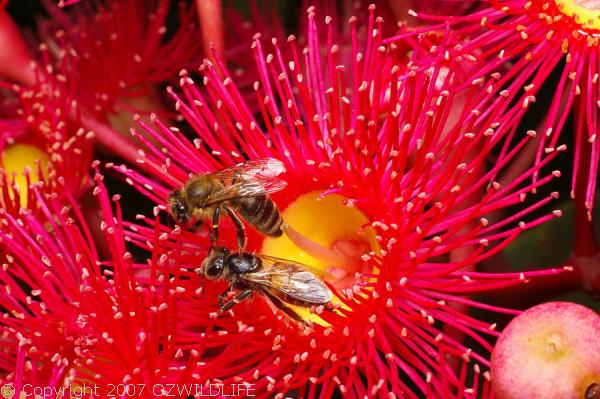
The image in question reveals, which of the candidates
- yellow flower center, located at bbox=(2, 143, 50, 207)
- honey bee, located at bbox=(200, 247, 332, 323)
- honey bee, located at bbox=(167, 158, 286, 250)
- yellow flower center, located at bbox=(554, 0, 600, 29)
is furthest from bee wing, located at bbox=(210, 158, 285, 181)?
yellow flower center, located at bbox=(2, 143, 50, 207)

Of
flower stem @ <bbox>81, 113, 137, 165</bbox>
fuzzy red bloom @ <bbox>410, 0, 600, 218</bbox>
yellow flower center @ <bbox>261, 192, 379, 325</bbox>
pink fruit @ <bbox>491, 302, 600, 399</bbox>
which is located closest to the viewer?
pink fruit @ <bbox>491, 302, 600, 399</bbox>

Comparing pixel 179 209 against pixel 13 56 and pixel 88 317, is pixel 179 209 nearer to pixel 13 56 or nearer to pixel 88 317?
pixel 88 317

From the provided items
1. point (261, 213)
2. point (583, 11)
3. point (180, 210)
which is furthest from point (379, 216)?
point (583, 11)

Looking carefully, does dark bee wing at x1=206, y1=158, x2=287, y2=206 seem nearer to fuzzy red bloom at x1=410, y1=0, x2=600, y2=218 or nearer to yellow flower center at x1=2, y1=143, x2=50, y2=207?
fuzzy red bloom at x1=410, y1=0, x2=600, y2=218

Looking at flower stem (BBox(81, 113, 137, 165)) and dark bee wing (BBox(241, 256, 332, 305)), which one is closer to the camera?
dark bee wing (BBox(241, 256, 332, 305))

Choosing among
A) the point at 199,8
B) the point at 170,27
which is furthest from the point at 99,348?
the point at 170,27

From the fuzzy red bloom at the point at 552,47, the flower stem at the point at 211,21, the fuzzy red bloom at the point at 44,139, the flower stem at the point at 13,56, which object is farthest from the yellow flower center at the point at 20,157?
the fuzzy red bloom at the point at 552,47
